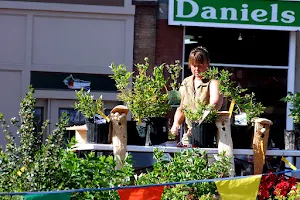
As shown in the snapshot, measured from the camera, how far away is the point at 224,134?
7.56m

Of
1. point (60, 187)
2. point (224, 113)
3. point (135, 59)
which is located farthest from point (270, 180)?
point (135, 59)

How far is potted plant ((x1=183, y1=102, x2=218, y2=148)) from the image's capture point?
7.56 metres

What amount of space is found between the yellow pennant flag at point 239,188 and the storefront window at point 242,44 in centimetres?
753

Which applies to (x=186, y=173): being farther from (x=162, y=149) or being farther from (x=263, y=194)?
(x=263, y=194)

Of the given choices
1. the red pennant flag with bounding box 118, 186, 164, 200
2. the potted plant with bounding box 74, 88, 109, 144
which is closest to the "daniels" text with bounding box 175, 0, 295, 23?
the potted plant with bounding box 74, 88, 109, 144

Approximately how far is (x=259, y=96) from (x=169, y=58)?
1754 millimetres

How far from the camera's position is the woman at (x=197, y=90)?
782cm

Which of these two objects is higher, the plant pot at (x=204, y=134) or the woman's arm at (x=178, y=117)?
the woman's arm at (x=178, y=117)

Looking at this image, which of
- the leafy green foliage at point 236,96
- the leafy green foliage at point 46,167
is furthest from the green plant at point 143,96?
the leafy green foliage at point 46,167

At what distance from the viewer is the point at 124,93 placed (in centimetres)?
790

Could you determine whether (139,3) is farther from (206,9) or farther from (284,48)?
(284,48)

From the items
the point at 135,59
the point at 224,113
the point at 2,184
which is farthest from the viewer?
the point at 135,59

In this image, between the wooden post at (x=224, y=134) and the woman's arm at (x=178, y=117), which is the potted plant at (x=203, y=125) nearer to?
the wooden post at (x=224, y=134)

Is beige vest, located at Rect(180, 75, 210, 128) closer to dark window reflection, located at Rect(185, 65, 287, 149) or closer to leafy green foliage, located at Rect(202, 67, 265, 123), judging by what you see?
leafy green foliage, located at Rect(202, 67, 265, 123)
